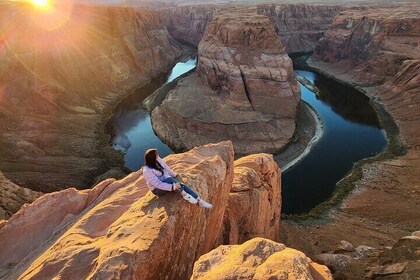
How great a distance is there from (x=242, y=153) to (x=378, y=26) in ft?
200

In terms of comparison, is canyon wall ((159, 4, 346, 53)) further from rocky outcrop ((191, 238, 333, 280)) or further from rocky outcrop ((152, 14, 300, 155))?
rocky outcrop ((191, 238, 333, 280))

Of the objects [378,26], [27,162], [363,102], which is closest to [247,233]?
[27,162]

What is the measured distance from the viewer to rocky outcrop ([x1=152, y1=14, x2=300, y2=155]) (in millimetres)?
54969

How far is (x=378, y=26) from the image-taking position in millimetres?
89125

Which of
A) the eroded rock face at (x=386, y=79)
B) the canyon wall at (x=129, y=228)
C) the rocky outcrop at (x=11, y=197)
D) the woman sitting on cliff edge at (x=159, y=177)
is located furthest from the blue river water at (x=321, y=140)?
the woman sitting on cliff edge at (x=159, y=177)

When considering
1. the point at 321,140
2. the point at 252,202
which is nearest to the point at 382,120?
the point at 321,140

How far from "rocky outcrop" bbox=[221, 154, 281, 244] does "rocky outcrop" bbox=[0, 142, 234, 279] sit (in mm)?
2466

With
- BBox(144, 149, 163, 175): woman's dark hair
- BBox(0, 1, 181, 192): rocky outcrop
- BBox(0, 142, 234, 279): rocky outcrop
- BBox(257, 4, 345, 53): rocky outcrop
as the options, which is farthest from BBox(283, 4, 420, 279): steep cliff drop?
BBox(0, 1, 181, 192): rocky outcrop

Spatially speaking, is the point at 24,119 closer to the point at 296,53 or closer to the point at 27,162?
the point at 27,162

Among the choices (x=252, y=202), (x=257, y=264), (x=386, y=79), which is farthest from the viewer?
(x=386, y=79)

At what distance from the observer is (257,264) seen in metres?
10.3

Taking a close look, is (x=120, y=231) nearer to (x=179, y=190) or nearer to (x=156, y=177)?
(x=156, y=177)

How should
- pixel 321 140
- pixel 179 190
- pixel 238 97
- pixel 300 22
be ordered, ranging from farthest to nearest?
pixel 300 22 < pixel 238 97 < pixel 321 140 < pixel 179 190

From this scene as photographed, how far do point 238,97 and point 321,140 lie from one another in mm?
15430
